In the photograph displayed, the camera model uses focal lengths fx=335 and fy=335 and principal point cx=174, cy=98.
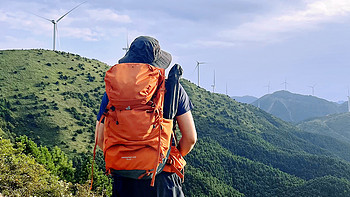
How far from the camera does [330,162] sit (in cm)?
10375

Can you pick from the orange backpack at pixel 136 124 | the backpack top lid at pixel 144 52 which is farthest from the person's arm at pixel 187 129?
the backpack top lid at pixel 144 52

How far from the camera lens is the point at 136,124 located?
169 inches

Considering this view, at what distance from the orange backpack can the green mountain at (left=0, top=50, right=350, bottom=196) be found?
2385 inches

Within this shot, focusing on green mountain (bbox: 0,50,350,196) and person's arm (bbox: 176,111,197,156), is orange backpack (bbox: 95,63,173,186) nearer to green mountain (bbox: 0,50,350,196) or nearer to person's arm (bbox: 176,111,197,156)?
person's arm (bbox: 176,111,197,156)

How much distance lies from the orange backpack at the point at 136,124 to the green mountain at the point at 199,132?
199 ft

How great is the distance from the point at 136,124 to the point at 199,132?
10415 cm

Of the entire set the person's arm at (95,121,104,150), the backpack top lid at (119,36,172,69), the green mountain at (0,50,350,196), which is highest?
the backpack top lid at (119,36,172,69)

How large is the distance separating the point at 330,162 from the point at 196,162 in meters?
47.6

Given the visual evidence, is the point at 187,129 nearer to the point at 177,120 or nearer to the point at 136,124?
the point at 177,120


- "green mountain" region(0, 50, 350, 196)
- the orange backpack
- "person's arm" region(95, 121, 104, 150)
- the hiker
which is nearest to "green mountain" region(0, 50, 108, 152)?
"green mountain" region(0, 50, 350, 196)

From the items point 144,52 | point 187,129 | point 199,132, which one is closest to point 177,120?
point 187,129

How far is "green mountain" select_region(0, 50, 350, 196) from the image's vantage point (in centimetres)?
6938

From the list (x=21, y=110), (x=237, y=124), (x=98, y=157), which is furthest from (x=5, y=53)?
(x=237, y=124)

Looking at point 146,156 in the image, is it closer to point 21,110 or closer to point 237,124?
point 21,110
